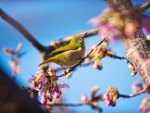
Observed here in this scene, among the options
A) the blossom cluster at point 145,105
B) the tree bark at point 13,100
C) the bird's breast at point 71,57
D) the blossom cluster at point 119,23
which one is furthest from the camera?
the blossom cluster at point 145,105

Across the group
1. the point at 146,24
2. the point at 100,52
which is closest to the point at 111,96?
the point at 100,52

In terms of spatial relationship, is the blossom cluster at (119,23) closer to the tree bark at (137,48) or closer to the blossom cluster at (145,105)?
the tree bark at (137,48)

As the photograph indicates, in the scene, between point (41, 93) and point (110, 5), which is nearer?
point (110, 5)

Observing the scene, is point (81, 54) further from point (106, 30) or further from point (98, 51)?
point (106, 30)

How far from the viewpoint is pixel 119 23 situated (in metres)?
0.55

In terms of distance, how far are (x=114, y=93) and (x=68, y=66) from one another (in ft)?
0.47

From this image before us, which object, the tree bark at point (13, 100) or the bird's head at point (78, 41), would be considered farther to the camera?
the bird's head at point (78, 41)

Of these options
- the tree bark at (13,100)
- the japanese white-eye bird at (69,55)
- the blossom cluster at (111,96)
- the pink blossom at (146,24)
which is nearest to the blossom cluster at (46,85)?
the japanese white-eye bird at (69,55)

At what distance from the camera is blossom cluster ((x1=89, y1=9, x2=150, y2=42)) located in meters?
0.54

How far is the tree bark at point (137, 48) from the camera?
0.58 metres

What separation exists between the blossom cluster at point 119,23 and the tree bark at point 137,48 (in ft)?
0.05

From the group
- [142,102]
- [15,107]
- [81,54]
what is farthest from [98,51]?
[15,107]

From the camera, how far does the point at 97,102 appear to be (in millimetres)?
1165

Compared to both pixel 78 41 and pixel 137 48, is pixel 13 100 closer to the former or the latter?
pixel 137 48
